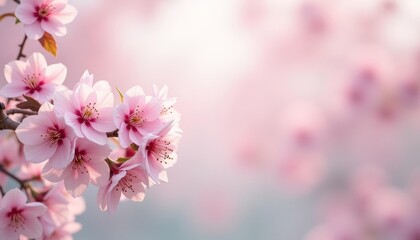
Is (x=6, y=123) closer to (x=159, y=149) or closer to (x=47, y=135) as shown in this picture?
(x=47, y=135)

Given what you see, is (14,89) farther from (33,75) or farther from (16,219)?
(16,219)

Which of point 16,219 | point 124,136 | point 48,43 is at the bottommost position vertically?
point 16,219

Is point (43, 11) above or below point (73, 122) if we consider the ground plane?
above

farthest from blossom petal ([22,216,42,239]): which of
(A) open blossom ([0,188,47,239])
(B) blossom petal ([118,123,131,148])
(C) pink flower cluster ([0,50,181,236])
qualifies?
(B) blossom petal ([118,123,131,148])

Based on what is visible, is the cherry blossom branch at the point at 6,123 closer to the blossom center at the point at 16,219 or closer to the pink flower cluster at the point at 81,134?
the pink flower cluster at the point at 81,134

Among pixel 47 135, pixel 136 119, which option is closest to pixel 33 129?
pixel 47 135

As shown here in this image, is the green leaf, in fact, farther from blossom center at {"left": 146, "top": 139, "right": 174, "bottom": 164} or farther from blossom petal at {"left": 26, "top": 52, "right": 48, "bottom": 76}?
blossom center at {"left": 146, "top": 139, "right": 174, "bottom": 164}

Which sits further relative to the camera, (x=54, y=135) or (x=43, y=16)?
(x=43, y=16)

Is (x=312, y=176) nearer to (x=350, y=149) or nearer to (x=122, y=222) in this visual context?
(x=350, y=149)
